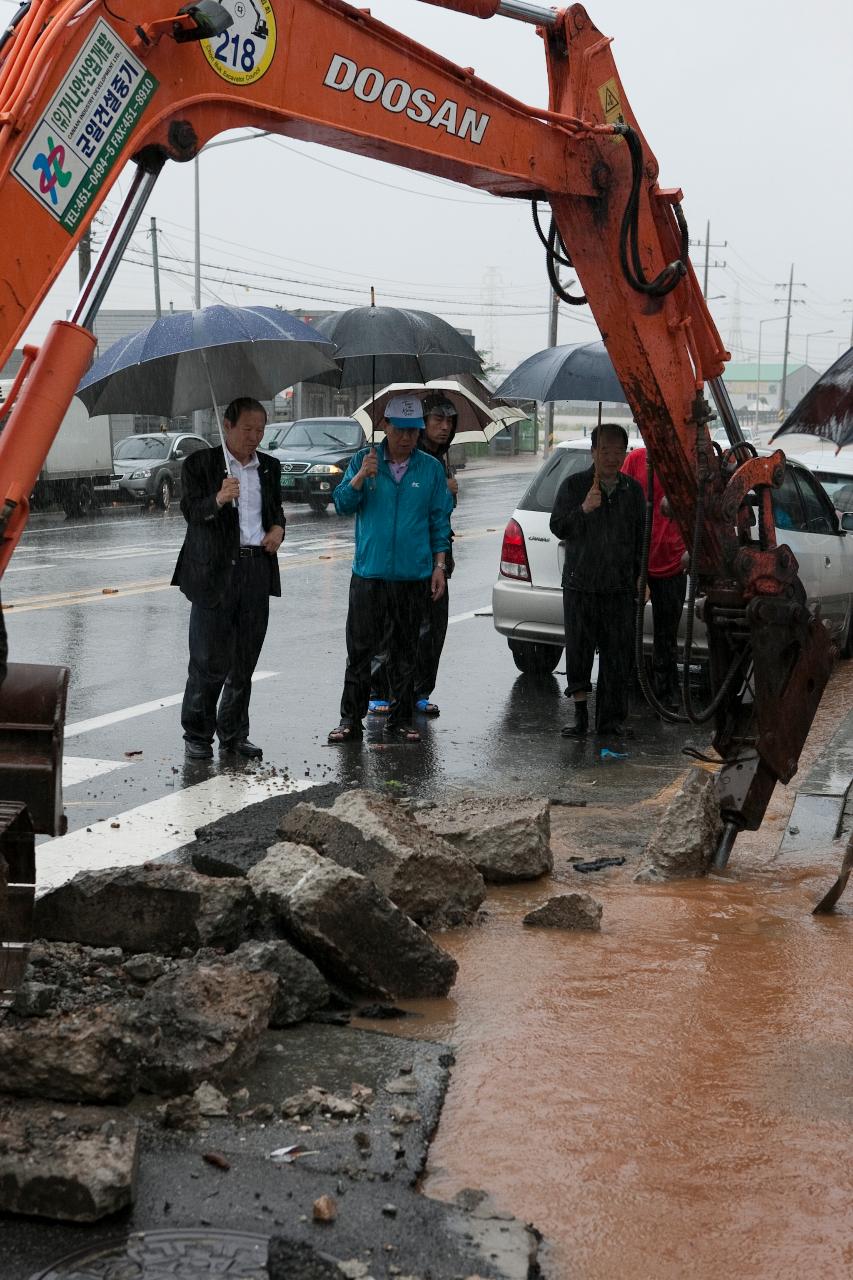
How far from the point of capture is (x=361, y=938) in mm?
4852

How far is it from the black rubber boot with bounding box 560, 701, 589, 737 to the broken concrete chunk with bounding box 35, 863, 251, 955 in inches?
183

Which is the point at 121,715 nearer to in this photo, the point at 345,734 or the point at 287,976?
the point at 345,734

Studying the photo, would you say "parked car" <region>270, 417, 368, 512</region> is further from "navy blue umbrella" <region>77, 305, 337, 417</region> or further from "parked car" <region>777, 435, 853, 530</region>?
"navy blue umbrella" <region>77, 305, 337, 417</region>

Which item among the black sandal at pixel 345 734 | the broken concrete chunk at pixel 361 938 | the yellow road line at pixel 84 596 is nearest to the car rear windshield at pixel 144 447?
the yellow road line at pixel 84 596

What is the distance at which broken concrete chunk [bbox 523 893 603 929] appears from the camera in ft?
18.3

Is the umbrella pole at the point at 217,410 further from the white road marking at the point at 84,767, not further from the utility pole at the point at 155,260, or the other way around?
the utility pole at the point at 155,260

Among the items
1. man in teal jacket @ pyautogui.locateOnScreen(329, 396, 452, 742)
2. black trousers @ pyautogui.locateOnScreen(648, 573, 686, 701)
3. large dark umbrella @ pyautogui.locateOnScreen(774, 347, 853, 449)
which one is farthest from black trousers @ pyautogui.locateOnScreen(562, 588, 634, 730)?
large dark umbrella @ pyautogui.locateOnScreen(774, 347, 853, 449)

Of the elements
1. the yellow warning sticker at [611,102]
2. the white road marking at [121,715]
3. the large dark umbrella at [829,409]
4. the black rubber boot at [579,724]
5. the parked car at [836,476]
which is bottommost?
the white road marking at [121,715]

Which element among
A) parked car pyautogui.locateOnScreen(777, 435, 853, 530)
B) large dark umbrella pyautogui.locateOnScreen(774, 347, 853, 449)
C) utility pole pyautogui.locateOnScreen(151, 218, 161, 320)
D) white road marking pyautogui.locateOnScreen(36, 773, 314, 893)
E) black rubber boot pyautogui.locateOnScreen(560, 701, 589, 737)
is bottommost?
white road marking pyautogui.locateOnScreen(36, 773, 314, 893)

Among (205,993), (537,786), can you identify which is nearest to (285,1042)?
(205,993)

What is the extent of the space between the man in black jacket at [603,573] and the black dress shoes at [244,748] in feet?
7.04

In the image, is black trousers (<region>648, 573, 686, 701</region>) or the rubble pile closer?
the rubble pile

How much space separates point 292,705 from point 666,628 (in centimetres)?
269

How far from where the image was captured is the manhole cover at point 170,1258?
A: 317 cm
